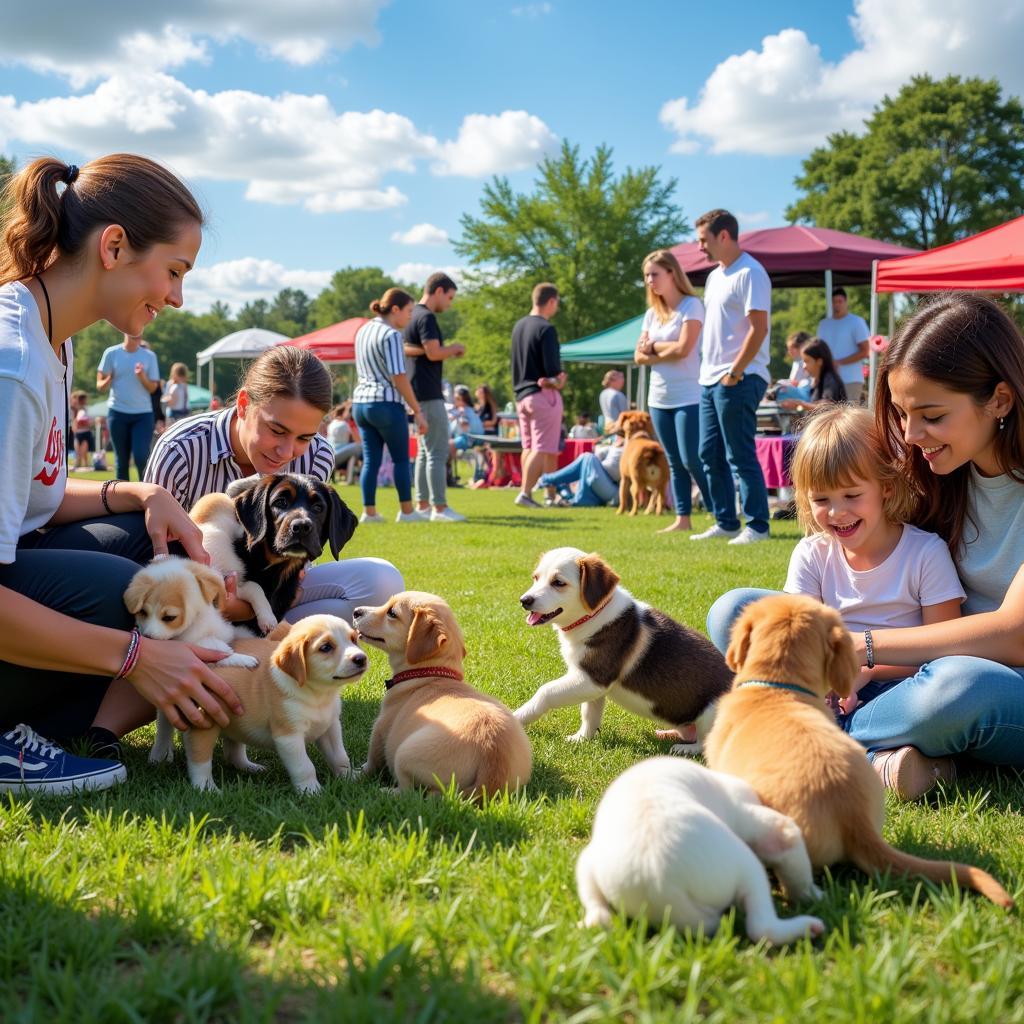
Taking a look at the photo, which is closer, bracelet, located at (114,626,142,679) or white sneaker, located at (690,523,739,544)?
bracelet, located at (114,626,142,679)

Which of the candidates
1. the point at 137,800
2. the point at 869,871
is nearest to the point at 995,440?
the point at 869,871

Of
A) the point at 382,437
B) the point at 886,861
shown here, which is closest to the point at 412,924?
the point at 886,861

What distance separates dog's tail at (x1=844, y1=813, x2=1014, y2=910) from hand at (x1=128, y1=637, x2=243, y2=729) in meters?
1.92

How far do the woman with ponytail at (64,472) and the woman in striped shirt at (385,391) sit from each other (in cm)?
738

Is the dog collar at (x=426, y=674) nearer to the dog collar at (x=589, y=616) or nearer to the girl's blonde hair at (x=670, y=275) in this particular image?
the dog collar at (x=589, y=616)

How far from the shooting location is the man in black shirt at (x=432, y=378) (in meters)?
11.8

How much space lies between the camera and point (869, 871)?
2297 millimetres

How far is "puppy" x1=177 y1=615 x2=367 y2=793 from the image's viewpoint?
3.17 m

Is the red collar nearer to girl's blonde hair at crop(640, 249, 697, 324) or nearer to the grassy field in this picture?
the grassy field

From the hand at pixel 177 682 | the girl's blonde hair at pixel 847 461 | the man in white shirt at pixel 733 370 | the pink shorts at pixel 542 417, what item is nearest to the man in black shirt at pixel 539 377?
the pink shorts at pixel 542 417

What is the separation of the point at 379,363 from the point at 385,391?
32 centimetres

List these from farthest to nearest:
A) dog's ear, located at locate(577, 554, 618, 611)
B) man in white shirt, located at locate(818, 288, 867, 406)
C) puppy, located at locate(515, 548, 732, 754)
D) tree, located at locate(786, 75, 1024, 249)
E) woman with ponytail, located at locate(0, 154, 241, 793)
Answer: tree, located at locate(786, 75, 1024, 249) < man in white shirt, located at locate(818, 288, 867, 406) < dog's ear, located at locate(577, 554, 618, 611) < puppy, located at locate(515, 548, 732, 754) < woman with ponytail, located at locate(0, 154, 241, 793)

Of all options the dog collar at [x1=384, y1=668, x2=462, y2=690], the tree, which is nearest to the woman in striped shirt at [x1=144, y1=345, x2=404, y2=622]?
the dog collar at [x1=384, y1=668, x2=462, y2=690]

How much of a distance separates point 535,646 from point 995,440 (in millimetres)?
2726
